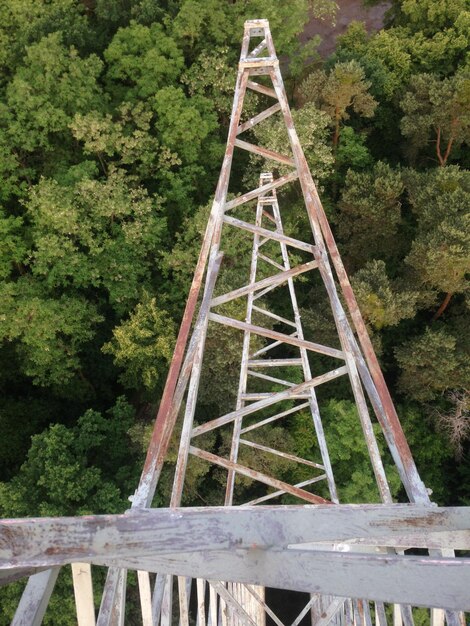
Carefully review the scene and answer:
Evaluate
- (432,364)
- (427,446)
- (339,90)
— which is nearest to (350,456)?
(427,446)

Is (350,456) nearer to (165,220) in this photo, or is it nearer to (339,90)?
(165,220)

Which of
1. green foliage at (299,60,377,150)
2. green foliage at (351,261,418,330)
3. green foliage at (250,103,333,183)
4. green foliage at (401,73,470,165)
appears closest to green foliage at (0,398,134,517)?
green foliage at (351,261,418,330)

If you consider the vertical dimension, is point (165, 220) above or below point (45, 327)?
above

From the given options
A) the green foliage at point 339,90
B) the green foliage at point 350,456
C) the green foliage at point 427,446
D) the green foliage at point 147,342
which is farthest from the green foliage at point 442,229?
the green foliage at point 147,342

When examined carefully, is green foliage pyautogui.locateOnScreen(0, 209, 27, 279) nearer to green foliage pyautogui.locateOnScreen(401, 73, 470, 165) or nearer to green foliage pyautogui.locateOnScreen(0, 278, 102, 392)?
green foliage pyautogui.locateOnScreen(0, 278, 102, 392)

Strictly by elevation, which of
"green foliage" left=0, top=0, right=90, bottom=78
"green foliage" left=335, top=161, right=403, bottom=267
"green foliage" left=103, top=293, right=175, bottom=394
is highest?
"green foliage" left=0, top=0, right=90, bottom=78

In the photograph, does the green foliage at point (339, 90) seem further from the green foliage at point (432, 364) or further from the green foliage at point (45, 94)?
the green foliage at point (432, 364)

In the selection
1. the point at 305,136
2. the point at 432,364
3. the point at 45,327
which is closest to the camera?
the point at 432,364
